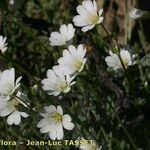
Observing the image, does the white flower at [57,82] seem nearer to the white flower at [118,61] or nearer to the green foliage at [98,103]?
the green foliage at [98,103]

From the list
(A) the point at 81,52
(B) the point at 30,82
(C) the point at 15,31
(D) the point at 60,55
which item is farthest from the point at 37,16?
(A) the point at 81,52

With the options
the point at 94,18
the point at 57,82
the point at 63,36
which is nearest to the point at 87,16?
the point at 94,18

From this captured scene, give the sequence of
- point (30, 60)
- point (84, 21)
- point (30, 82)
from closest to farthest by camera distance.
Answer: point (84, 21) < point (30, 82) < point (30, 60)

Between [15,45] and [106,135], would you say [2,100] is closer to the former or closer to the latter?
[106,135]

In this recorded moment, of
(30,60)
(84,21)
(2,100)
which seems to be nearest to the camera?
(2,100)

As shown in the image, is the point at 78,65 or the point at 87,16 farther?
the point at 87,16

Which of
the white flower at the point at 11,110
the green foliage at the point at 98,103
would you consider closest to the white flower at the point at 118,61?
the green foliage at the point at 98,103

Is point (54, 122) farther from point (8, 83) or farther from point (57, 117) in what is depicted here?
point (8, 83)
